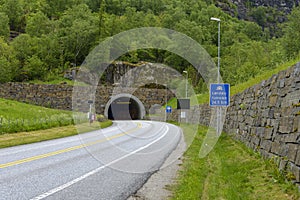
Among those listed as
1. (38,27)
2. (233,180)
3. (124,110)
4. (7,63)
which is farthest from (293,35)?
(38,27)

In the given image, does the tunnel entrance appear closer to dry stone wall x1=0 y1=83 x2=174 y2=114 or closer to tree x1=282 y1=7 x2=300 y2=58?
dry stone wall x1=0 y1=83 x2=174 y2=114

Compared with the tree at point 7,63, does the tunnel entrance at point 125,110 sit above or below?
below

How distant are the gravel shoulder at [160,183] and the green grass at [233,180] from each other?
21 cm

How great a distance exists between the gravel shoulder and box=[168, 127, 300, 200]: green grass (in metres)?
0.21

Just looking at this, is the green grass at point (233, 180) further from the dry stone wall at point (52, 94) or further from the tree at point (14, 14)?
the tree at point (14, 14)

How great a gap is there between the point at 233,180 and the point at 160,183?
191cm

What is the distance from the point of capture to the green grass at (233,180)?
724 centimetres

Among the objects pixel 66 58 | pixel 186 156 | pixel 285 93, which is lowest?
pixel 186 156

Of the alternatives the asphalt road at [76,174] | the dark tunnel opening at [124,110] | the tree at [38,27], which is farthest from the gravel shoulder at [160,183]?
the tree at [38,27]

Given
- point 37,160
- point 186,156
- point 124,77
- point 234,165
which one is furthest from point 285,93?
point 124,77

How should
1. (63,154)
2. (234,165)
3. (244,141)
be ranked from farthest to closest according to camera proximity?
1. (244,141)
2. (63,154)
3. (234,165)

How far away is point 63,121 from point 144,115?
35.2 meters

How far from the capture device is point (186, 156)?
13.8 meters

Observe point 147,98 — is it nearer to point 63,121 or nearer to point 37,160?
point 63,121
